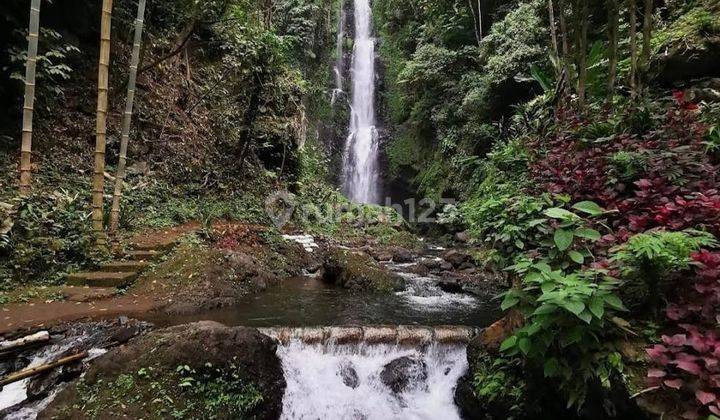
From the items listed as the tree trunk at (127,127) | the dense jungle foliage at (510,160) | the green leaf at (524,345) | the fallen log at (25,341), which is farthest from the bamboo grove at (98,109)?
the green leaf at (524,345)

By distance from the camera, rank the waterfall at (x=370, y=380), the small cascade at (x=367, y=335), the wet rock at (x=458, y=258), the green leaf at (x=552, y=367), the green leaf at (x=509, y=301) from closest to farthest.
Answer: the green leaf at (x=552, y=367)
the green leaf at (x=509, y=301)
the waterfall at (x=370, y=380)
the small cascade at (x=367, y=335)
the wet rock at (x=458, y=258)

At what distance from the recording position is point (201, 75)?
48.8 feet

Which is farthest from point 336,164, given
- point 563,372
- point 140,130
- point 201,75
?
point 563,372

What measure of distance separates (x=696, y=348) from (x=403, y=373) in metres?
3.27

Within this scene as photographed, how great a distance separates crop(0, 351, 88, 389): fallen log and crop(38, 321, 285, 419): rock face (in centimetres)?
57

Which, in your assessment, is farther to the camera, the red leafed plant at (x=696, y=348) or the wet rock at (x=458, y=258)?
the wet rock at (x=458, y=258)

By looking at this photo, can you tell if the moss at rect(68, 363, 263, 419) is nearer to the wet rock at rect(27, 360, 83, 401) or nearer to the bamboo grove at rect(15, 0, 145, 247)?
the wet rock at rect(27, 360, 83, 401)

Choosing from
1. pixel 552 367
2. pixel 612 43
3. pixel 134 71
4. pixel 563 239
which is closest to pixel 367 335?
pixel 552 367

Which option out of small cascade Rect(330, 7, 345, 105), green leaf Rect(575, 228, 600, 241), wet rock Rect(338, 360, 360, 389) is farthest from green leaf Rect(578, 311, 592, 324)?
small cascade Rect(330, 7, 345, 105)

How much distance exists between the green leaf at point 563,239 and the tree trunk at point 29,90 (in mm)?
7723

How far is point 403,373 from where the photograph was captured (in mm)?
5234

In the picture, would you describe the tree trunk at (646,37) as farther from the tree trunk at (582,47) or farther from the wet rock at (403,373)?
the wet rock at (403,373)

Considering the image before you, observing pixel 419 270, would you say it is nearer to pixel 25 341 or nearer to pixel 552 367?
pixel 552 367

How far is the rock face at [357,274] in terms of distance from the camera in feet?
28.8
